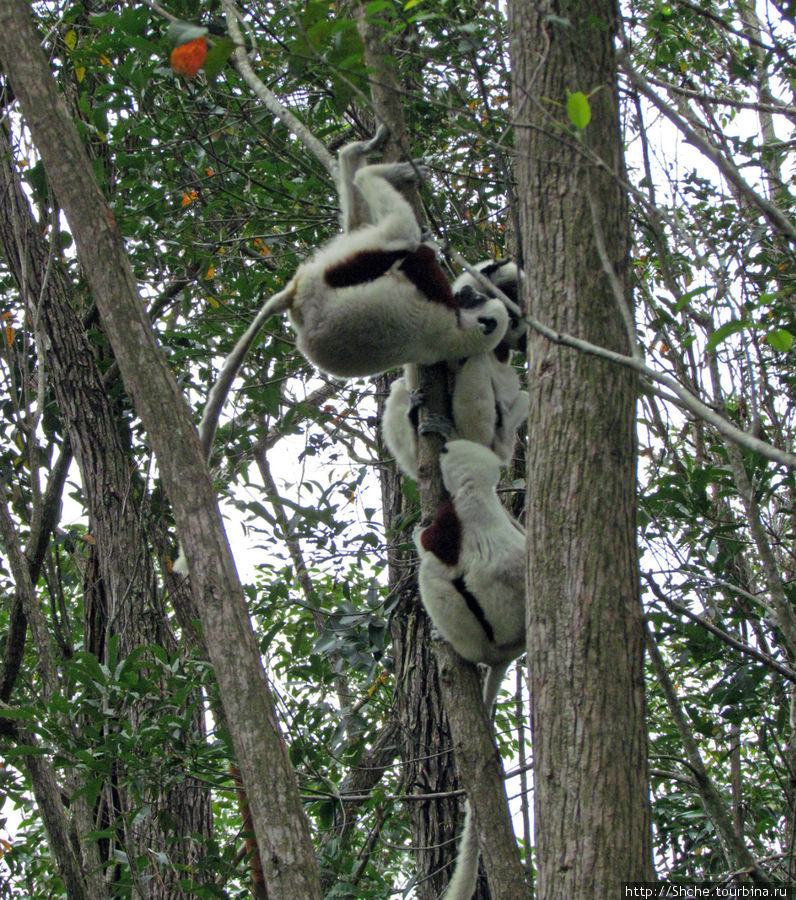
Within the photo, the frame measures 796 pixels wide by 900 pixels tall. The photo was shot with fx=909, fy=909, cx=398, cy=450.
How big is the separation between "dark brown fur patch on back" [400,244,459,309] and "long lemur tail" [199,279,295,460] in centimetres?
62

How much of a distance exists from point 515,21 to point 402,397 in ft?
8.25

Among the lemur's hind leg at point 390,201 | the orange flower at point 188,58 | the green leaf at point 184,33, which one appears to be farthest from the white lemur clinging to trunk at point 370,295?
the green leaf at point 184,33

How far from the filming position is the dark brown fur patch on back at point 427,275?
15.5ft

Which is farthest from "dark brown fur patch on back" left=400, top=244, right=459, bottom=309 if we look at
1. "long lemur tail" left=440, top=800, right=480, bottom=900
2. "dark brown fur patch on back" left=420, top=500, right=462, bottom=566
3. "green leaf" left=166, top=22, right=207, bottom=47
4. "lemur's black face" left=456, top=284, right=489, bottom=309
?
"long lemur tail" left=440, top=800, right=480, bottom=900

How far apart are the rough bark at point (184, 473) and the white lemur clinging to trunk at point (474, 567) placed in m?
1.70

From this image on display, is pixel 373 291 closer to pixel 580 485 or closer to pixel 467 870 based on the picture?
pixel 580 485

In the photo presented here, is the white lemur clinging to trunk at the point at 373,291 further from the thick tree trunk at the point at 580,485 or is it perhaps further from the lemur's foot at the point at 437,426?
the thick tree trunk at the point at 580,485

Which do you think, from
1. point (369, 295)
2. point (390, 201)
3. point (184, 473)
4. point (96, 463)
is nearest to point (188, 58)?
point (390, 201)

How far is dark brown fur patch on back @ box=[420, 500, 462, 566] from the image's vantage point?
4.71 metres

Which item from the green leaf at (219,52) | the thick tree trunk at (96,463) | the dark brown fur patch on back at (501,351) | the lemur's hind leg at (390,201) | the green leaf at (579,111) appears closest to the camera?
the green leaf at (579,111)

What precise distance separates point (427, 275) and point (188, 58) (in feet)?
5.91

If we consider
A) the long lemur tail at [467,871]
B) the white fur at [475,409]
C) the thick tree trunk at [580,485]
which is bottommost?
the long lemur tail at [467,871]

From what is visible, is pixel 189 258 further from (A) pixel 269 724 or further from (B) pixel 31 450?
(A) pixel 269 724

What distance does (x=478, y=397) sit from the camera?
A: 5.17m
